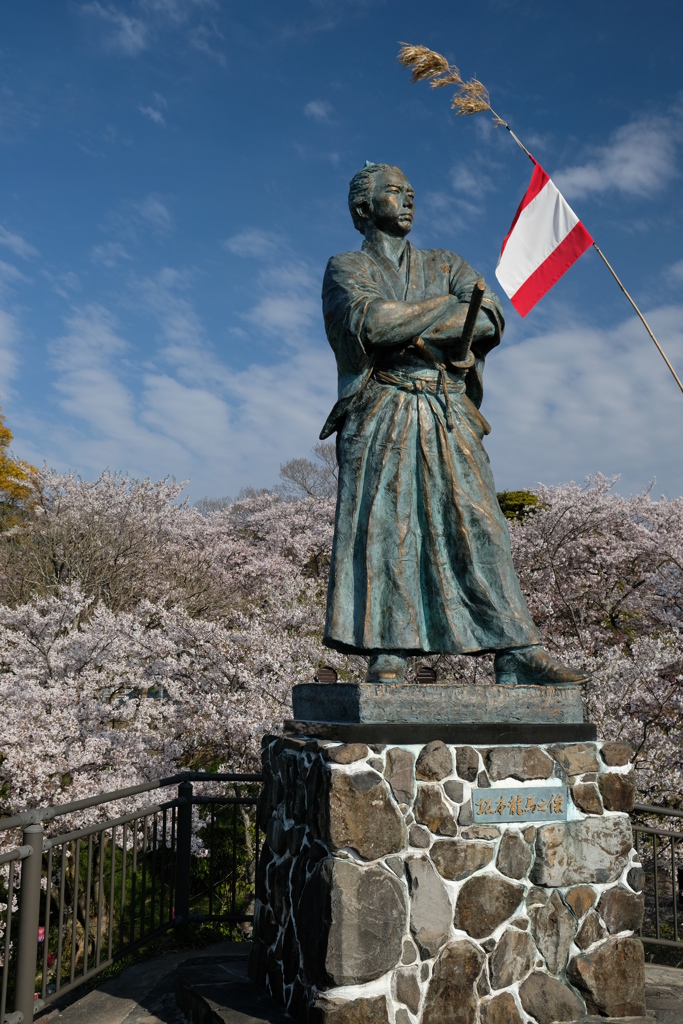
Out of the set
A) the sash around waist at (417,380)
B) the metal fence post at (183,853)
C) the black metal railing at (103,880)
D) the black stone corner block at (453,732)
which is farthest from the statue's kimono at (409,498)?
the metal fence post at (183,853)

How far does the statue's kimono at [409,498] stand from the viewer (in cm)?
376

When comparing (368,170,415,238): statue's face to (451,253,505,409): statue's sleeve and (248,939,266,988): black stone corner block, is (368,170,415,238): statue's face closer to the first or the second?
(451,253,505,409): statue's sleeve

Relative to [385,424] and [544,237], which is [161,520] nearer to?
[544,237]

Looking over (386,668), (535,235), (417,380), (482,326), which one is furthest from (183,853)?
(535,235)

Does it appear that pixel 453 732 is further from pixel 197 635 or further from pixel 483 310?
pixel 197 635

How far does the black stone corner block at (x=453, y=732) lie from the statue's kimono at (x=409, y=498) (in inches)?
16.4

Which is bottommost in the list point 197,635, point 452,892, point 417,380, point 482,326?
point 452,892

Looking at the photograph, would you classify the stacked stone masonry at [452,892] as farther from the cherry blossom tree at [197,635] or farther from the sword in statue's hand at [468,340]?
the cherry blossom tree at [197,635]

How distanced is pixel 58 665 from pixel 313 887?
8257mm

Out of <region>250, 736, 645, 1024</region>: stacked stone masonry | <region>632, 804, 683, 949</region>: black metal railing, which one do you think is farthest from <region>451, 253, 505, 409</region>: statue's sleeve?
<region>632, 804, 683, 949</region>: black metal railing

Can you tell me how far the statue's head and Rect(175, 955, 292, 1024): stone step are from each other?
145 inches

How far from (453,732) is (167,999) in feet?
7.35

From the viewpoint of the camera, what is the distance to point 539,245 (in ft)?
20.5

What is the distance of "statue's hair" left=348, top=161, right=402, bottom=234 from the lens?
4277 millimetres
